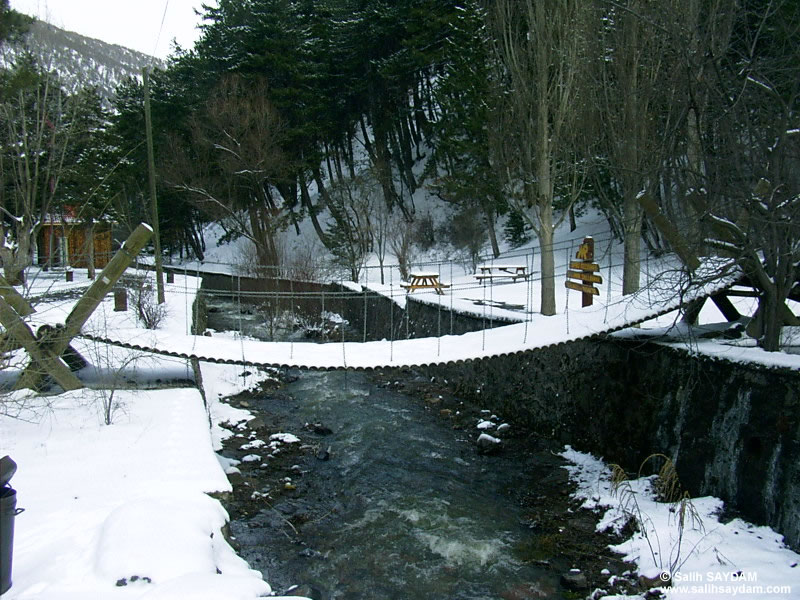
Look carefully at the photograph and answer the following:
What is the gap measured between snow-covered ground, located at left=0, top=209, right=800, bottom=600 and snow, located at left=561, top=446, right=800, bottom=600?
0.01m

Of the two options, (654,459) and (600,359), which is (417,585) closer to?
(654,459)

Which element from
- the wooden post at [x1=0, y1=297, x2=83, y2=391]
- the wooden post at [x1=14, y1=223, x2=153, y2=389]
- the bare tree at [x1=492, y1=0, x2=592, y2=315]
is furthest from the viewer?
the bare tree at [x1=492, y1=0, x2=592, y2=315]

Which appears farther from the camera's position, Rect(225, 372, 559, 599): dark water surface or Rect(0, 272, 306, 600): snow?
Rect(225, 372, 559, 599): dark water surface

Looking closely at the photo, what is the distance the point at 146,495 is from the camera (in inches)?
141

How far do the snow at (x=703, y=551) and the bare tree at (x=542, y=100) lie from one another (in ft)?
13.9

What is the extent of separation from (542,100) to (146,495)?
7.29 metres

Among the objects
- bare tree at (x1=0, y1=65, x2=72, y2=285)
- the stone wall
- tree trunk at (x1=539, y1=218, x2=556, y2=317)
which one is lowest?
the stone wall

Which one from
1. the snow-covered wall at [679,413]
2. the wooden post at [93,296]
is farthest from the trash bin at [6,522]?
the snow-covered wall at [679,413]

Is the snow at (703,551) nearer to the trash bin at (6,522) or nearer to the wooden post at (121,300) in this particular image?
the trash bin at (6,522)

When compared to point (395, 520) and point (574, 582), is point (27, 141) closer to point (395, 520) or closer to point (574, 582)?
point (395, 520)

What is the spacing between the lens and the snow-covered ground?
111 inches

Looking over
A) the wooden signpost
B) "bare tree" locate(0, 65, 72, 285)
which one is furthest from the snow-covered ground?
"bare tree" locate(0, 65, 72, 285)

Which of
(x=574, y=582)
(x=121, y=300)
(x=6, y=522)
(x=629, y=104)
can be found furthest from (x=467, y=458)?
(x=121, y=300)

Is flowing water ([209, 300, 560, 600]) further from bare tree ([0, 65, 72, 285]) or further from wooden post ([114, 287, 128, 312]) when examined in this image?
bare tree ([0, 65, 72, 285])
